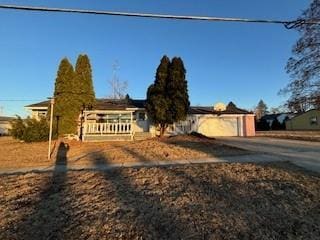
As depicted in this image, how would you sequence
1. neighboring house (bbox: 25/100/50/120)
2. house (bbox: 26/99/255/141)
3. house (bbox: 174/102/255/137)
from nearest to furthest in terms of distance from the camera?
house (bbox: 26/99/255/141), neighboring house (bbox: 25/100/50/120), house (bbox: 174/102/255/137)

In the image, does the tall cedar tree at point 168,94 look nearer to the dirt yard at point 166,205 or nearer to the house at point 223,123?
the house at point 223,123

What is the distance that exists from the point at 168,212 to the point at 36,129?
16461mm

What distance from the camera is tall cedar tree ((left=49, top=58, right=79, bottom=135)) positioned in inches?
840

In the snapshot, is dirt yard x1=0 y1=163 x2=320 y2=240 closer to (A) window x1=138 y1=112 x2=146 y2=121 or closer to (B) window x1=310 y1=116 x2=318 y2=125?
(A) window x1=138 y1=112 x2=146 y2=121

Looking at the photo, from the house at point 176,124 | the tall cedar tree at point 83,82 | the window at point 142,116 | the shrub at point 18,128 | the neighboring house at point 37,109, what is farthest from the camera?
the neighboring house at point 37,109

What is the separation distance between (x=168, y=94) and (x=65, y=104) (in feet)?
24.6

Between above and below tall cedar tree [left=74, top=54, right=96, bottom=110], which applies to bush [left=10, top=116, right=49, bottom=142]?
below

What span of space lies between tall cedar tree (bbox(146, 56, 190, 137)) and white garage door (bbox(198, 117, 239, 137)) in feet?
23.0

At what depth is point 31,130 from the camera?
19.3m

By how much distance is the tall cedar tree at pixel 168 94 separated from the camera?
22.6 metres

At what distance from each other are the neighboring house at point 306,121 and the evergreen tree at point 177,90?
3751cm

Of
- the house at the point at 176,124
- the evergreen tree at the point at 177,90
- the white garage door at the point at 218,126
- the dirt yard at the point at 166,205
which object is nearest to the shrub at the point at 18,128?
the house at the point at 176,124

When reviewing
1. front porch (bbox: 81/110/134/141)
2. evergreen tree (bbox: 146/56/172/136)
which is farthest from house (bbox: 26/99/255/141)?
evergreen tree (bbox: 146/56/172/136)

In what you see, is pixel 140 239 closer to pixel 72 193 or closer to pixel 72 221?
pixel 72 221
